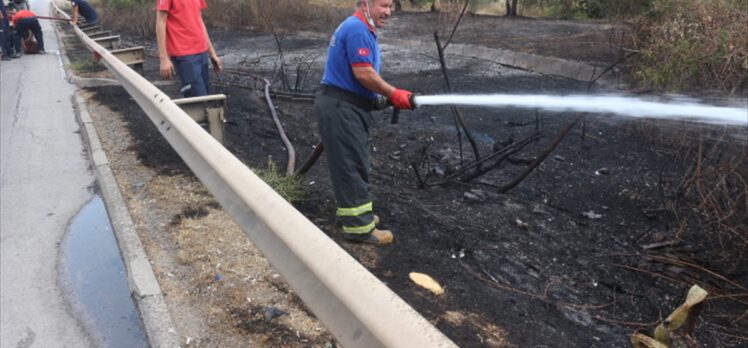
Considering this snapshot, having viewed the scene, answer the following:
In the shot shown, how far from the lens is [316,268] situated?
181cm

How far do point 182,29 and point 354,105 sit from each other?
8.33 feet

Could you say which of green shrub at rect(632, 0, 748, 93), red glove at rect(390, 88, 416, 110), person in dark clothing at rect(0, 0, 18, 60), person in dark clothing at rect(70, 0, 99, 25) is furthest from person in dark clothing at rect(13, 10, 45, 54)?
red glove at rect(390, 88, 416, 110)

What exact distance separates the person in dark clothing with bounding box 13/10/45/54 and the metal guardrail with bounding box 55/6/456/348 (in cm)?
1405

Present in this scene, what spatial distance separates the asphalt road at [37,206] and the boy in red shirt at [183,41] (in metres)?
1.24

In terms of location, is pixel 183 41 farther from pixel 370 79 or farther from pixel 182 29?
pixel 370 79

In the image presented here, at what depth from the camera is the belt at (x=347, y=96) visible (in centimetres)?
384

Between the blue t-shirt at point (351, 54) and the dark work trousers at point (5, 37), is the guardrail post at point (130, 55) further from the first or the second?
the dark work trousers at point (5, 37)

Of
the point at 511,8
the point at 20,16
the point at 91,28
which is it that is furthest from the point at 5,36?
the point at 511,8

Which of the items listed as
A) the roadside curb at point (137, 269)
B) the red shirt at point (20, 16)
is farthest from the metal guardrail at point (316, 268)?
the red shirt at point (20, 16)

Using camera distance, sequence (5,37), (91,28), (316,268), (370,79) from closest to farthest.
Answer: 1. (316,268)
2. (370,79)
3. (91,28)
4. (5,37)

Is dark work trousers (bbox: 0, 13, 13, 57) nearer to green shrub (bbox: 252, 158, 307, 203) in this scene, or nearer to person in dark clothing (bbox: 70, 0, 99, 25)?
person in dark clothing (bbox: 70, 0, 99, 25)

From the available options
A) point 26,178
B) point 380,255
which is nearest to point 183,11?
point 26,178

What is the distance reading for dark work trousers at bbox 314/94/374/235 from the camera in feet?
12.6

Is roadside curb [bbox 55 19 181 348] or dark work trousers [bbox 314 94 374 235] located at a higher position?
dark work trousers [bbox 314 94 374 235]
